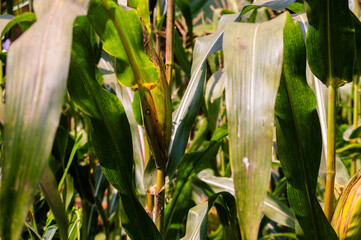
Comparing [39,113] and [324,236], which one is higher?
[39,113]

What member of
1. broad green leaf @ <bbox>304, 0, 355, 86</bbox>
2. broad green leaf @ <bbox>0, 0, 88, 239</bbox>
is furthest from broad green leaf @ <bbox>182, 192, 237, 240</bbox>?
broad green leaf @ <bbox>0, 0, 88, 239</bbox>

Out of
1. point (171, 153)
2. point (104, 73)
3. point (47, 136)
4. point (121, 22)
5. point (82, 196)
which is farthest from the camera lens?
point (104, 73)

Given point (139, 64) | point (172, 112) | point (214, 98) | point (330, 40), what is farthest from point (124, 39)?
point (214, 98)

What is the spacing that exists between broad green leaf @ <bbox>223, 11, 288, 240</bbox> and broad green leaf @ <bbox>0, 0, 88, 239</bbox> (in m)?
0.14

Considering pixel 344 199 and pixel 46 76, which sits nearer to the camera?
pixel 46 76

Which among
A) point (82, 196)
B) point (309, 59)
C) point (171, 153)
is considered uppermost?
point (309, 59)

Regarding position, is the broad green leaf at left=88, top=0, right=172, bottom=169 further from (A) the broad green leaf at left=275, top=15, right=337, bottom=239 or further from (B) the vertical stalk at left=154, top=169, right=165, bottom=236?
(A) the broad green leaf at left=275, top=15, right=337, bottom=239

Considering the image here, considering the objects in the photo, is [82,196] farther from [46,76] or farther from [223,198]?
[46,76]

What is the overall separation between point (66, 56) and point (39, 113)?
0.05 m

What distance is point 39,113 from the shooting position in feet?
0.83

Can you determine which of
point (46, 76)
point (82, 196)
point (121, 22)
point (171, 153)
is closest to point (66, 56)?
point (46, 76)

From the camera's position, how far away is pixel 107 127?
521mm

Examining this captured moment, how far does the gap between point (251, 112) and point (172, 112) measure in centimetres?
26

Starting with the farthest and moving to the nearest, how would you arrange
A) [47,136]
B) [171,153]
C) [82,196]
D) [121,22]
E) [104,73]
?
[104,73]
[82,196]
[171,153]
[121,22]
[47,136]
